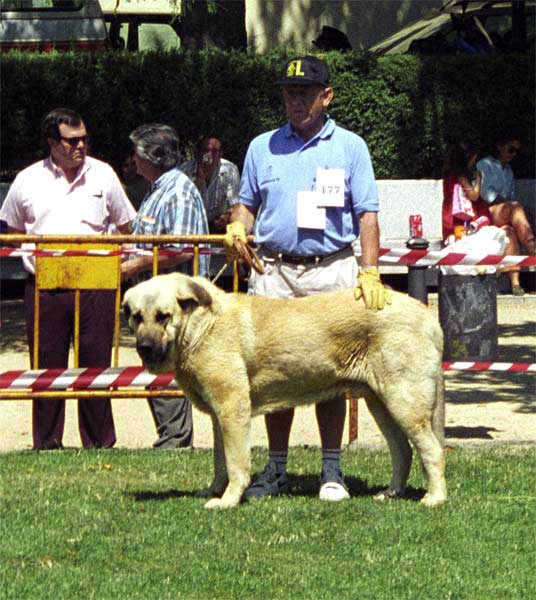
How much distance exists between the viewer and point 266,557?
6262 mm

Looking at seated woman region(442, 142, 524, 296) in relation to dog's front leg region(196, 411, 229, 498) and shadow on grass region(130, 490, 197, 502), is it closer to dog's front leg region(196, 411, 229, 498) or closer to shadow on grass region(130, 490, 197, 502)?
shadow on grass region(130, 490, 197, 502)

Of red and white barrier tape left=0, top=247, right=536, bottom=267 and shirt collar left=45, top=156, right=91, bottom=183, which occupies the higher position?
shirt collar left=45, top=156, right=91, bottom=183

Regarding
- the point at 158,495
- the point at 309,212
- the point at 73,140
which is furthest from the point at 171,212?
the point at 158,495

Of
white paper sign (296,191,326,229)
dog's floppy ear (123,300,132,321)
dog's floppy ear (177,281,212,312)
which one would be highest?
white paper sign (296,191,326,229)

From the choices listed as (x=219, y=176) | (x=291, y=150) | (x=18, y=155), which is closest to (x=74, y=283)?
(x=291, y=150)

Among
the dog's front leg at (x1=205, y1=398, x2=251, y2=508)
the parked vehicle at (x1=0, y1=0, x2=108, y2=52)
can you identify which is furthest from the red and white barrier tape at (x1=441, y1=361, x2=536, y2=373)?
the parked vehicle at (x1=0, y1=0, x2=108, y2=52)

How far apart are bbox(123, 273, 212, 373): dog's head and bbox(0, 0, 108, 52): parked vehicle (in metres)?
14.5

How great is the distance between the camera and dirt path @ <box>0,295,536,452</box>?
389 inches

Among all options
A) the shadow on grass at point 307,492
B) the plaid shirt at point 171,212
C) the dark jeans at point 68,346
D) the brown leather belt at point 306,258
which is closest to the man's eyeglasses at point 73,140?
the plaid shirt at point 171,212

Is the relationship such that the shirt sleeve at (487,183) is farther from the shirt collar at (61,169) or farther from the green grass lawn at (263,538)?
the green grass lawn at (263,538)

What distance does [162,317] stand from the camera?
695 centimetres

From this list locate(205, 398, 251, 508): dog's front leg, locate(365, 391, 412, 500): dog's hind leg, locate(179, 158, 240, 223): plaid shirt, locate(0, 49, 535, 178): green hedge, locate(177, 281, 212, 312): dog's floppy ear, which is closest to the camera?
locate(177, 281, 212, 312): dog's floppy ear

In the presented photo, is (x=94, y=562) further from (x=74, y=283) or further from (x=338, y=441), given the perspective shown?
(x=74, y=283)

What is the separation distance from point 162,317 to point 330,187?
1.08 meters
